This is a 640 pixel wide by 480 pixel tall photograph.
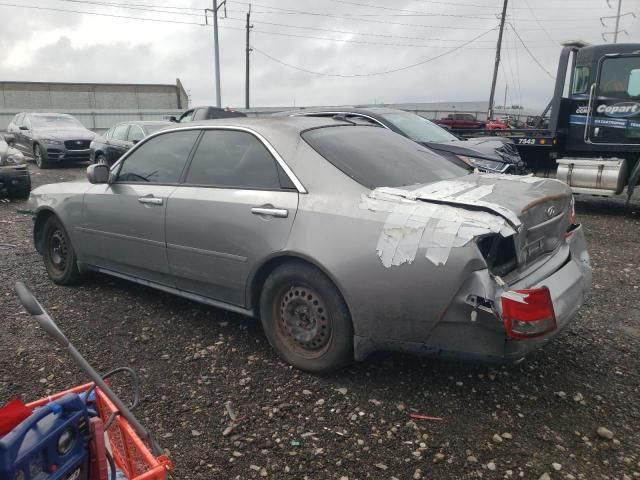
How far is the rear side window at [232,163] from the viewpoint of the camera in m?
3.34

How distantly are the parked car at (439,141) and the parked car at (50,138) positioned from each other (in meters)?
9.46

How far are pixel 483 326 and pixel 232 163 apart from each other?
198 centimetres

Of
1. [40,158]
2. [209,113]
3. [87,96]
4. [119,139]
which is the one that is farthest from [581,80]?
[87,96]

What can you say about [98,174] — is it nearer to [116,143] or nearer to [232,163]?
[232,163]

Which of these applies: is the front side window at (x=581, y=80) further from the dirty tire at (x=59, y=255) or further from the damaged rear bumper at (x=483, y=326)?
the dirty tire at (x=59, y=255)

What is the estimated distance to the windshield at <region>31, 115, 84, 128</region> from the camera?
1529cm

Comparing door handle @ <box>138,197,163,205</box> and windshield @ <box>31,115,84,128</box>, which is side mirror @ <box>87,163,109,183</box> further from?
windshield @ <box>31,115,84,128</box>

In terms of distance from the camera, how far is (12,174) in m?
9.52

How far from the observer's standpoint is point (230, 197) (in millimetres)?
3402

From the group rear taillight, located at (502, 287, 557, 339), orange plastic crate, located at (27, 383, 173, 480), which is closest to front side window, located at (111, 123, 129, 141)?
orange plastic crate, located at (27, 383, 173, 480)

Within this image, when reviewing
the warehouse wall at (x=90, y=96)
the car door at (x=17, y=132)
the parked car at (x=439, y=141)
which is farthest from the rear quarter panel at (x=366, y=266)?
the warehouse wall at (x=90, y=96)

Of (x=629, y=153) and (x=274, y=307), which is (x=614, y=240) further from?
(x=274, y=307)

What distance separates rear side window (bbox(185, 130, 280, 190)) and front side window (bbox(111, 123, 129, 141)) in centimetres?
969

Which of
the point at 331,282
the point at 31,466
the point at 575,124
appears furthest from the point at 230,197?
the point at 575,124
